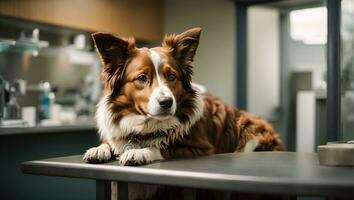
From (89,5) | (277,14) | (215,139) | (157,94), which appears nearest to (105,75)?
(157,94)

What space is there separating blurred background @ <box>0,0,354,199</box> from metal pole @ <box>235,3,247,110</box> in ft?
0.12

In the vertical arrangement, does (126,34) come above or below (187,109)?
above

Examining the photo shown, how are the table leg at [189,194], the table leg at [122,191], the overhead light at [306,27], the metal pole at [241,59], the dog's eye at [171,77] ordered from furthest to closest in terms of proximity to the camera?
the overhead light at [306,27] → the metal pole at [241,59] → the dog's eye at [171,77] → the table leg at [122,191] → the table leg at [189,194]

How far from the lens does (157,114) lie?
1.55 m

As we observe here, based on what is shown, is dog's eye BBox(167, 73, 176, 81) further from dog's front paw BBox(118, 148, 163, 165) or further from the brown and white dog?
dog's front paw BBox(118, 148, 163, 165)

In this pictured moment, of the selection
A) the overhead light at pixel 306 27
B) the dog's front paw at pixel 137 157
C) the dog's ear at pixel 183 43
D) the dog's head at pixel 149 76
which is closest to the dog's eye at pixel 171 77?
the dog's head at pixel 149 76

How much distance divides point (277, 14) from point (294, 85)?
876 millimetres

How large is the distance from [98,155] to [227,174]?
0.54 metres

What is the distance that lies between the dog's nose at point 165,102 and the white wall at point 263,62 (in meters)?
2.99

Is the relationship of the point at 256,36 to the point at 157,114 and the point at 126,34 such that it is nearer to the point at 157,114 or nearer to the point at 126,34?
the point at 126,34

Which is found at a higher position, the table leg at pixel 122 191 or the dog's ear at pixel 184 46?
the dog's ear at pixel 184 46

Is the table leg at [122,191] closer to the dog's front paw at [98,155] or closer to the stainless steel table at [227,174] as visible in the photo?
the stainless steel table at [227,174]

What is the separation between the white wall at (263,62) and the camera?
4484 millimetres

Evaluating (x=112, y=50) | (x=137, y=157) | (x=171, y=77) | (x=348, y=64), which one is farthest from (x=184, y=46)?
(x=348, y=64)
